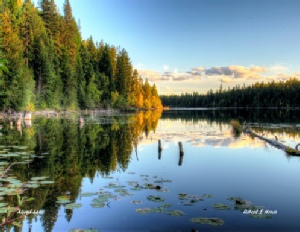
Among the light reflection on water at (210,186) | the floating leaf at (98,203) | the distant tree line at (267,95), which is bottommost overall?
the light reflection on water at (210,186)

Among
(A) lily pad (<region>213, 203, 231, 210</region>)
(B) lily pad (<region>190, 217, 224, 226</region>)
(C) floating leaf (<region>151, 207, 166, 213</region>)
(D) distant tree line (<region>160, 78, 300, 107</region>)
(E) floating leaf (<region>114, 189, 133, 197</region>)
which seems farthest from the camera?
(D) distant tree line (<region>160, 78, 300, 107</region>)

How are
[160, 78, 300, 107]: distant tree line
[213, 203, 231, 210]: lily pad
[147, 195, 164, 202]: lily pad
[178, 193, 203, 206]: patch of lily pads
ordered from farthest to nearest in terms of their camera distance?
[160, 78, 300, 107]: distant tree line, [147, 195, 164, 202]: lily pad, [178, 193, 203, 206]: patch of lily pads, [213, 203, 231, 210]: lily pad

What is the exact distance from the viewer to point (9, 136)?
23562mm

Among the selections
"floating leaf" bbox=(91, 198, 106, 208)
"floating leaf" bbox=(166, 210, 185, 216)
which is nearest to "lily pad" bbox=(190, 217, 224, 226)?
"floating leaf" bbox=(166, 210, 185, 216)

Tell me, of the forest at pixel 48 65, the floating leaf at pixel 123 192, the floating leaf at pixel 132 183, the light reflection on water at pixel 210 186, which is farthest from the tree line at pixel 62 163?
the forest at pixel 48 65

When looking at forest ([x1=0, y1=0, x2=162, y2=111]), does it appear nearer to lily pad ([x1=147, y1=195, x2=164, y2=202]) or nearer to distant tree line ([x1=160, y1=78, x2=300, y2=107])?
lily pad ([x1=147, y1=195, x2=164, y2=202])

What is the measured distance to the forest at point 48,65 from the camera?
149 ft

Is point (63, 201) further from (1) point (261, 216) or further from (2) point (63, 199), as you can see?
(1) point (261, 216)

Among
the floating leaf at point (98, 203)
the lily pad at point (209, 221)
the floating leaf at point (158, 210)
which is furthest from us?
the floating leaf at point (98, 203)

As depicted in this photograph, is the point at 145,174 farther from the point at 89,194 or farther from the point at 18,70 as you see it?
the point at 18,70

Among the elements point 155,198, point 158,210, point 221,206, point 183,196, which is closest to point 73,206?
point 158,210

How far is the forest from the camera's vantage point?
45.6 metres

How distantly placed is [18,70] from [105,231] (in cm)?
4369

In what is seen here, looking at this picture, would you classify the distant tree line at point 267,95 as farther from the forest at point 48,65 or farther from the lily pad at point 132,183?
the lily pad at point 132,183
